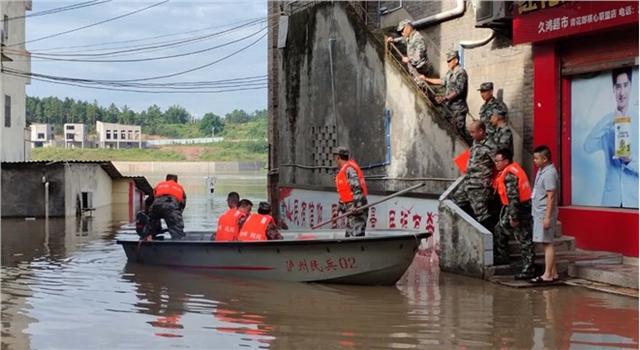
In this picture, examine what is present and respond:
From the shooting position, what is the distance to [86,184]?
28391 mm

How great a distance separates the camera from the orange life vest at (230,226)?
1198cm

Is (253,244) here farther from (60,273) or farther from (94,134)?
(94,134)

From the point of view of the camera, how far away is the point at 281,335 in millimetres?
7613

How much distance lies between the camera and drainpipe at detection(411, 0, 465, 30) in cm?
1597

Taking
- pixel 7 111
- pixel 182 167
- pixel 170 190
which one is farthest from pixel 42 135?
pixel 170 190

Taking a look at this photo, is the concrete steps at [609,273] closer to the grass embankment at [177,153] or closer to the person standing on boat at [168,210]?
the person standing on boat at [168,210]

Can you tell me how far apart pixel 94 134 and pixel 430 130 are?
4616 inches

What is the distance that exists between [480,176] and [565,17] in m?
2.80

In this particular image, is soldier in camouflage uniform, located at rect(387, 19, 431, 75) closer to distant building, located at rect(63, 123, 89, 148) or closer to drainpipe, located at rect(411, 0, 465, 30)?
drainpipe, located at rect(411, 0, 465, 30)

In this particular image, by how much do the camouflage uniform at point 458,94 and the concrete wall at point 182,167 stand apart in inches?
3229

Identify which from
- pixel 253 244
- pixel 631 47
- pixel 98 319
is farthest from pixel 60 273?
pixel 631 47

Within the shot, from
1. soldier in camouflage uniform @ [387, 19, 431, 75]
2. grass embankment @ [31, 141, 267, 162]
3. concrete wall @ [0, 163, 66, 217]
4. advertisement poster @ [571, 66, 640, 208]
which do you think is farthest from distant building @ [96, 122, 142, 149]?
advertisement poster @ [571, 66, 640, 208]

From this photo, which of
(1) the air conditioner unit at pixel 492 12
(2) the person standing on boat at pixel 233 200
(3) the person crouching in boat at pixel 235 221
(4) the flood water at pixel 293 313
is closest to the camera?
(4) the flood water at pixel 293 313

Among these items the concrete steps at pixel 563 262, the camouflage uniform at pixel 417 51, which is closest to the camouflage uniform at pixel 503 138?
the concrete steps at pixel 563 262
